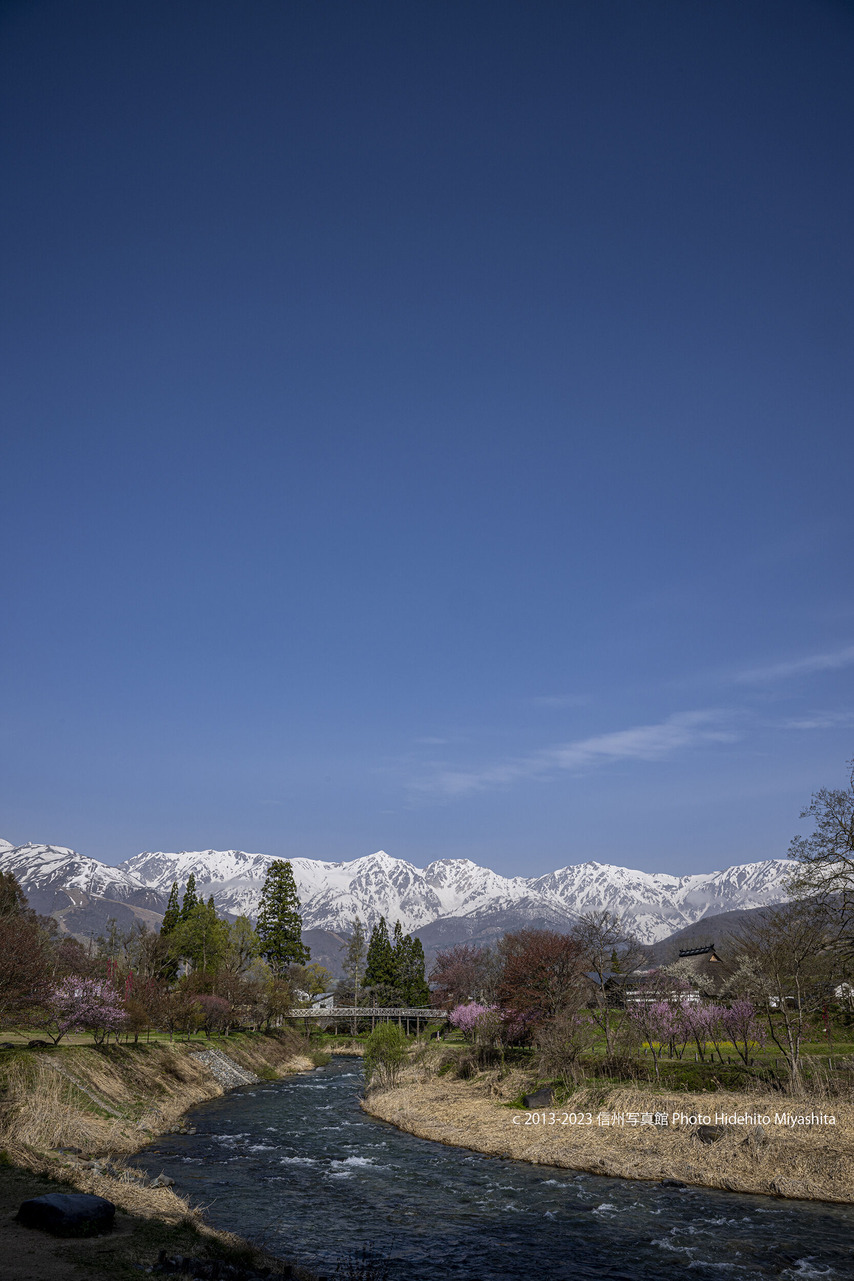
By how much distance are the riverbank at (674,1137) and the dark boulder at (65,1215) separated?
821 inches

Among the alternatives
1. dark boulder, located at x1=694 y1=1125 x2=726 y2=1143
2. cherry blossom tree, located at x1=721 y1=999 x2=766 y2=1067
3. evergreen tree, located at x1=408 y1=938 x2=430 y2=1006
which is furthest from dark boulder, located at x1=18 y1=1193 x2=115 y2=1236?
evergreen tree, located at x1=408 y1=938 x2=430 y2=1006

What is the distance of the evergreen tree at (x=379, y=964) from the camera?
4555 inches

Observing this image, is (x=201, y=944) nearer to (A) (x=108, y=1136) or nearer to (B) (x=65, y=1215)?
(A) (x=108, y=1136)

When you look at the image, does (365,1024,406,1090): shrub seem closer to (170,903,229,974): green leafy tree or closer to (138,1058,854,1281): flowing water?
(138,1058,854,1281): flowing water

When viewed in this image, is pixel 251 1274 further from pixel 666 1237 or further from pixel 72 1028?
pixel 72 1028

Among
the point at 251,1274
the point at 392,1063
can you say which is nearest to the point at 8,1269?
the point at 251,1274

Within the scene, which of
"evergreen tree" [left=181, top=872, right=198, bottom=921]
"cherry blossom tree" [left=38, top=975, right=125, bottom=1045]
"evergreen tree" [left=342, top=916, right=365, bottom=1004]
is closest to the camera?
"cherry blossom tree" [left=38, top=975, right=125, bottom=1045]

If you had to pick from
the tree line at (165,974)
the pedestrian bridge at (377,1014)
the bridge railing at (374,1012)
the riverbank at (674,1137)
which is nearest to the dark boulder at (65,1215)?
the tree line at (165,974)

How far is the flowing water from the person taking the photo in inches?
765

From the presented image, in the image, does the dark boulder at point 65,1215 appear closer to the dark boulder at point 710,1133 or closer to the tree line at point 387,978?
the dark boulder at point 710,1133

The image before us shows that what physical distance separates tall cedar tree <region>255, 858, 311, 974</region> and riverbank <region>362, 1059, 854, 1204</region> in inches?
2320

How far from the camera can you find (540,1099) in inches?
1531

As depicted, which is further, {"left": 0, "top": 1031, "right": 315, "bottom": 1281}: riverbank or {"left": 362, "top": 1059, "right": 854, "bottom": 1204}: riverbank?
{"left": 362, "top": 1059, "right": 854, "bottom": 1204}: riverbank

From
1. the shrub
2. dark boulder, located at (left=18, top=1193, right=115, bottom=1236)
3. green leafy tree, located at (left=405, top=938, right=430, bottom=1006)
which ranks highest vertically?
dark boulder, located at (left=18, top=1193, right=115, bottom=1236)
